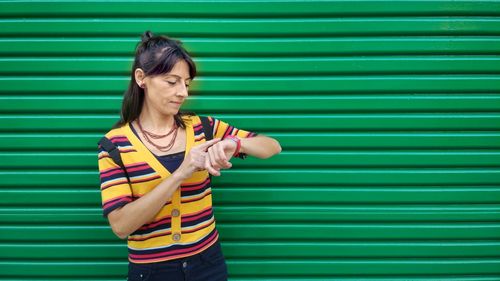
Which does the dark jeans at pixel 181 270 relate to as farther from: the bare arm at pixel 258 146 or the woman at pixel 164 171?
the bare arm at pixel 258 146

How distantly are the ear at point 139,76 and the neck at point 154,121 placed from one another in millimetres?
172

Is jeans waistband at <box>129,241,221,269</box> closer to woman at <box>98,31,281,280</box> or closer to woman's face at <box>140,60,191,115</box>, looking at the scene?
woman at <box>98,31,281,280</box>

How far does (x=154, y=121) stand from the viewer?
2.05m

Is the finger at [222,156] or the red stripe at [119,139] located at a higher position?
the red stripe at [119,139]

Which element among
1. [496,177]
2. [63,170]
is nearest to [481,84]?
[496,177]

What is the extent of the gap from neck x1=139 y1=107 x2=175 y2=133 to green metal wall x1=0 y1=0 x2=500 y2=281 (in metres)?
0.71

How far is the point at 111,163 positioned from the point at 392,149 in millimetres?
1904

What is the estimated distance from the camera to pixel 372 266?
9.52ft

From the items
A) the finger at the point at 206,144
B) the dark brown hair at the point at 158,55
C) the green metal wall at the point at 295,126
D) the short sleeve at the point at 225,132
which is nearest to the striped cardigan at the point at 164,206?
the short sleeve at the point at 225,132

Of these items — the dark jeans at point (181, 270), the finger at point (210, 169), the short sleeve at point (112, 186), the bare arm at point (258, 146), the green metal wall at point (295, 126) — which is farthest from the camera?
the green metal wall at point (295, 126)

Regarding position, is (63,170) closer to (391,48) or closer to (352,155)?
(352,155)

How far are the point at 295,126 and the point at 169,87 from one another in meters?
→ 1.13

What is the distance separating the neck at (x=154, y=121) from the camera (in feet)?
6.72

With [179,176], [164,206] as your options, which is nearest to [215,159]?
[179,176]
